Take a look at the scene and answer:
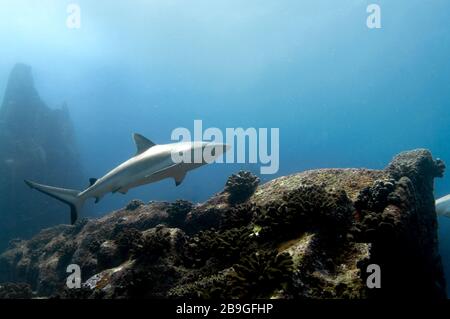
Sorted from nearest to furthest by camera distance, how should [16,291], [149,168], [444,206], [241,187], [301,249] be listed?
[301,249] < [149,168] < [241,187] < [16,291] < [444,206]

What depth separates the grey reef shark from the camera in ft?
31.8

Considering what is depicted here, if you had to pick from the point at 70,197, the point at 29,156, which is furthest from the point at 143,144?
the point at 29,156

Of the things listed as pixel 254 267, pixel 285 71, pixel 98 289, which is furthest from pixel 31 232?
pixel 285 71

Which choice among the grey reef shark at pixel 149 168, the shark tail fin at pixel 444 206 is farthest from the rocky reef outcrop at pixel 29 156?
the shark tail fin at pixel 444 206

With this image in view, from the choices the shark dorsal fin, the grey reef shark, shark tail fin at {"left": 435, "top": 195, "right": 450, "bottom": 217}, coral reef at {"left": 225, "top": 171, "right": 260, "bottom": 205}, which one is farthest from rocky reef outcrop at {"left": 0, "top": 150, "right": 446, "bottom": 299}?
shark tail fin at {"left": 435, "top": 195, "right": 450, "bottom": 217}

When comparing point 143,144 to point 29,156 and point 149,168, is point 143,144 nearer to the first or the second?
point 149,168

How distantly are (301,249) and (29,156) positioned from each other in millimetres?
57683

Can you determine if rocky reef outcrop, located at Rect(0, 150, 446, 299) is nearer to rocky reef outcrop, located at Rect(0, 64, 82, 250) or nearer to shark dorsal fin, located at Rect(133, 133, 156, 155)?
shark dorsal fin, located at Rect(133, 133, 156, 155)

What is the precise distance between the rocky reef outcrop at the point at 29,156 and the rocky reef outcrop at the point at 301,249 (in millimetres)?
46986

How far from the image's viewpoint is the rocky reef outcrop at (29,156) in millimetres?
48375

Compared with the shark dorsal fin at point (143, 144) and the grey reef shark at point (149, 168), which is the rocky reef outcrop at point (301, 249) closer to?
the grey reef shark at point (149, 168)

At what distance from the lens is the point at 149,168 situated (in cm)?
992

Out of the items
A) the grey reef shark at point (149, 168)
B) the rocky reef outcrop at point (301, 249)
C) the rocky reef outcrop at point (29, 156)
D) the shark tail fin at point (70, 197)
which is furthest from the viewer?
the rocky reef outcrop at point (29, 156)
